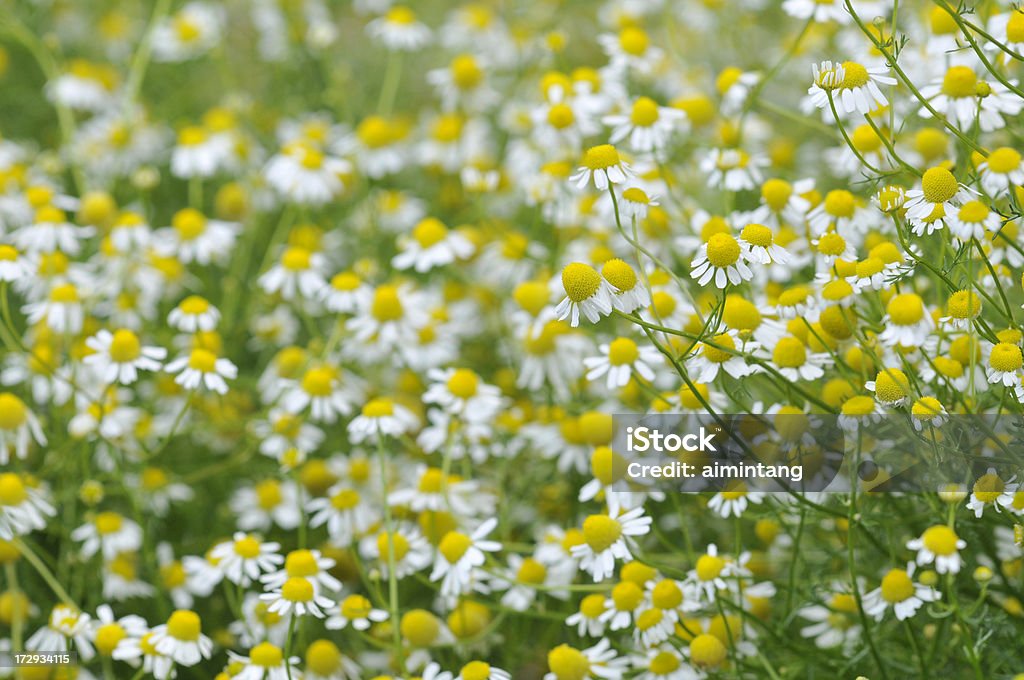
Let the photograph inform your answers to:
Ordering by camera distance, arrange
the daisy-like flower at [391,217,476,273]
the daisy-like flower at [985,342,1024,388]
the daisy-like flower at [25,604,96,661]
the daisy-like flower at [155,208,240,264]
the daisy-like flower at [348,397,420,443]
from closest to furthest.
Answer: the daisy-like flower at [985,342,1024,388] → the daisy-like flower at [25,604,96,661] → the daisy-like flower at [348,397,420,443] → the daisy-like flower at [391,217,476,273] → the daisy-like flower at [155,208,240,264]

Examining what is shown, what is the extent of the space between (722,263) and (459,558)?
1.63ft

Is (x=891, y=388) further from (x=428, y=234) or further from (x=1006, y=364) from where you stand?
(x=428, y=234)

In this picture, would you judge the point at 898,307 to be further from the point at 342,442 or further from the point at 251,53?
the point at 251,53

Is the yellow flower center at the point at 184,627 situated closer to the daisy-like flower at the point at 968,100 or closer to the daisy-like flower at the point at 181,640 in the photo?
the daisy-like flower at the point at 181,640

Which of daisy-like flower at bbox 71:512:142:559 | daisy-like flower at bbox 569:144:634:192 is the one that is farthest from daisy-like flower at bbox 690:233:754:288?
daisy-like flower at bbox 71:512:142:559

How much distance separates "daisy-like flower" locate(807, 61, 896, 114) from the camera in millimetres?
1122

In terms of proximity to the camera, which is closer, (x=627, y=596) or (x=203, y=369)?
(x=627, y=596)

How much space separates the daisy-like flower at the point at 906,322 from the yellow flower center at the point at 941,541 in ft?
0.59

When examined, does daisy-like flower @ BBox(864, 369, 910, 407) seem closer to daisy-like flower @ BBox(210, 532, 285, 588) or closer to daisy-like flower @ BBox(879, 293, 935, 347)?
daisy-like flower @ BBox(879, 293, 935, 347)

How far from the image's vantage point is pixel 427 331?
5.67ft

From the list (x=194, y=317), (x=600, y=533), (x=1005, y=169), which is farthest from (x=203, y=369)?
(x=1005, y=169)

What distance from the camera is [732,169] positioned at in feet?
4.96

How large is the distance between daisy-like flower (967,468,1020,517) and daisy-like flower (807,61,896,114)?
38 cm

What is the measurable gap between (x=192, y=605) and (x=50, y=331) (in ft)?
1.53
